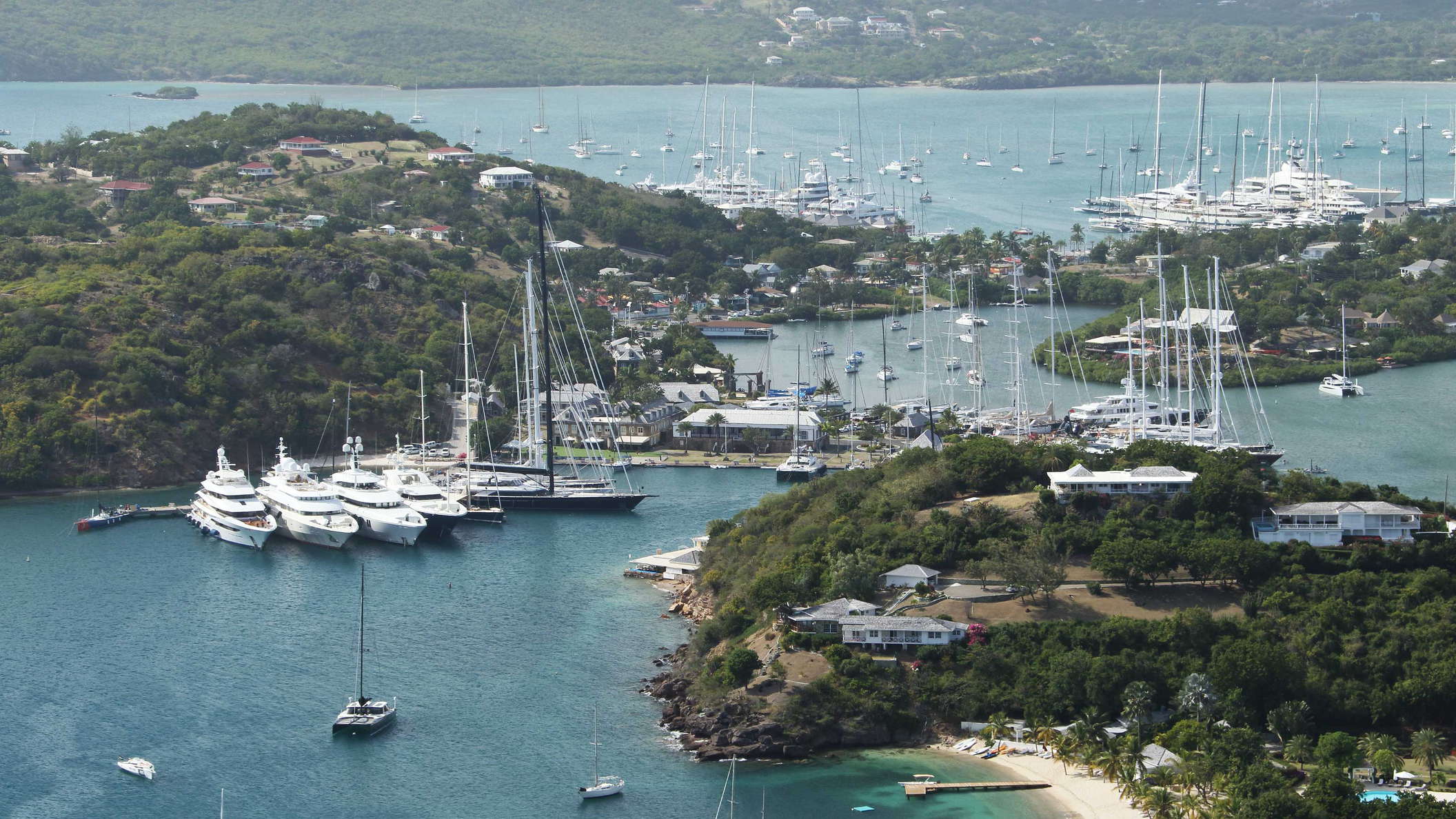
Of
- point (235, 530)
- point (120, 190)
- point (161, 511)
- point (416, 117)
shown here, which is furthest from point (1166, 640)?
point (416, 117)

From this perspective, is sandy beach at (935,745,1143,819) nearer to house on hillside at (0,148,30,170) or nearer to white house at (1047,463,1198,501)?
white house at (1047,463,1198,501)

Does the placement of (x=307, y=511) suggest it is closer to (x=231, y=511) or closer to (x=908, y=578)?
(x=231, y=511)

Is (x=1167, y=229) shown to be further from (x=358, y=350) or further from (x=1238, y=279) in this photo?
(x=358, y=350)

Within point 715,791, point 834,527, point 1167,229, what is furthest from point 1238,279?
point 715,791

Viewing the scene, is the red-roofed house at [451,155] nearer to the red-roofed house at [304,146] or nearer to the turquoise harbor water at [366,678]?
the red-roofed house at [304,146]

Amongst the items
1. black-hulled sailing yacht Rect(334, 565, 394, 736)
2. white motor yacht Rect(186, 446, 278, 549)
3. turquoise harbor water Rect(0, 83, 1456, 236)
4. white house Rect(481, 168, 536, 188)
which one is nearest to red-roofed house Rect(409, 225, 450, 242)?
white house Rect(481, 168, 536, 188)

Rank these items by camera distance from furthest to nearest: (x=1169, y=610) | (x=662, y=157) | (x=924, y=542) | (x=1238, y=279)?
(x=662, y=157)
(x=1238, y=279)
(x=924, y=542)
(x=1169, y=610)
